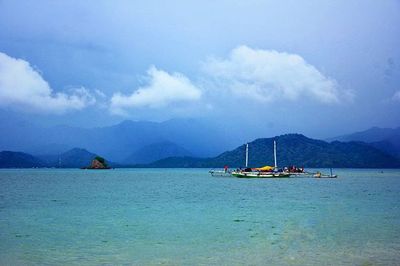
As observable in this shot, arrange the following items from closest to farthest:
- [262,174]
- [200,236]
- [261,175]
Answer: [200,236]
[261,175]
[262,174]

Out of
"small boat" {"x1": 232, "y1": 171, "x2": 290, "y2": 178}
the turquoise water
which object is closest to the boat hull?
"small boat" {"x1": 232, "y1": 171, "x2": 290, "y2": 178}

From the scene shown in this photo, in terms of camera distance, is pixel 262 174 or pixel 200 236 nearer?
pixel 200 236

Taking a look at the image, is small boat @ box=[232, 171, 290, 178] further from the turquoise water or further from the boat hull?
the turquoise water

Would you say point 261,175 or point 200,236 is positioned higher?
point 261,175

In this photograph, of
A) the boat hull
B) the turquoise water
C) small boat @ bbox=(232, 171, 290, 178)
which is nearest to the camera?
the turquoise water

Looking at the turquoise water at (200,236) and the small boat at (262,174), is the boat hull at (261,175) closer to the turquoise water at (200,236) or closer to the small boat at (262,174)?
the small boat at (262,174)

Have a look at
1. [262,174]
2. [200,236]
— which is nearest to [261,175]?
[262,174]

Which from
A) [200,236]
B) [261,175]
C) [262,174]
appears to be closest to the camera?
[200,236]

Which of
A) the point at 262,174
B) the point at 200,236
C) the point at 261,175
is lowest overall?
the point at 200,236

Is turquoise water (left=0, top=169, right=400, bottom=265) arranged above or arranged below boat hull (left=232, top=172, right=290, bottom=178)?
below

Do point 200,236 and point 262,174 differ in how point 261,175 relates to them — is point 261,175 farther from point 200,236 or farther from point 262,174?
point 200,236

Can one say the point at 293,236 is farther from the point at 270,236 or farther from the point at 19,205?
the point at 19,205

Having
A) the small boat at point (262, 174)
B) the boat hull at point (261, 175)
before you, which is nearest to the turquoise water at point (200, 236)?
the boat hull at point (261, 175)

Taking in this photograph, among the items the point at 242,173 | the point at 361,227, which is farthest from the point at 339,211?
the point at 242,173
